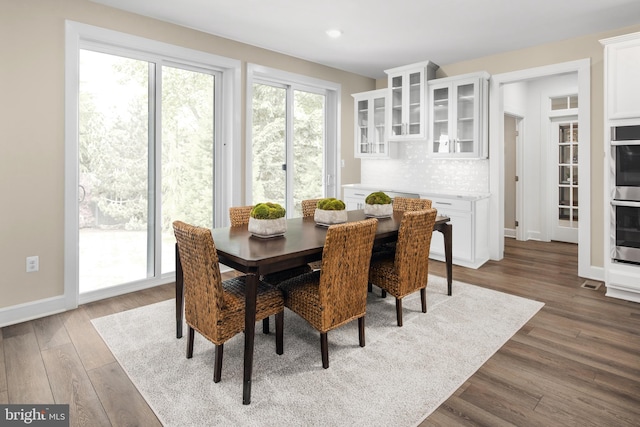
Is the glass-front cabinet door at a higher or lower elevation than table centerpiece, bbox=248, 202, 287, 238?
higher

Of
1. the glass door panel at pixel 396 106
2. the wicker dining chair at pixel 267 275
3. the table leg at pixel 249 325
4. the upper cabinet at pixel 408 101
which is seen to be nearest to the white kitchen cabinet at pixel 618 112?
the upper cabinet at pixel 408 101

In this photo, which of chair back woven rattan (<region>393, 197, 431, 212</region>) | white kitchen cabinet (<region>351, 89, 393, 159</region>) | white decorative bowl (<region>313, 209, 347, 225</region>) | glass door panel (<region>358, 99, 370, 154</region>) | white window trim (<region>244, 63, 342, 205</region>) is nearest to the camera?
white decorative bowl (<region>313, 209, 347, 225</region>)

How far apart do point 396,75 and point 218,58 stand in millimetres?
2386

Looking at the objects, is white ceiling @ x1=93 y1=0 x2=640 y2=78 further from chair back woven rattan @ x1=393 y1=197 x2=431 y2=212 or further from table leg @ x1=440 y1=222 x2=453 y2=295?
table leg @ x1=440 y1=222 x2=453 y2=295

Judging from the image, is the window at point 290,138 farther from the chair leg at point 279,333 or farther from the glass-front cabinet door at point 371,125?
the chair leg at point 279,333

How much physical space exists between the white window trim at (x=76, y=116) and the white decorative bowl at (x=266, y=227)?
1814mm

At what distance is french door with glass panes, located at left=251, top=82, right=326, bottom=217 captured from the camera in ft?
15.7

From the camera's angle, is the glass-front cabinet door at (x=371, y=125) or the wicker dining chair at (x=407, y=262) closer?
the wicker dining chair at (x=407, y=262)

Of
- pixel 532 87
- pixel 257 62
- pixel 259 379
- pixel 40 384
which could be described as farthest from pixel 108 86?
pixel 532 87

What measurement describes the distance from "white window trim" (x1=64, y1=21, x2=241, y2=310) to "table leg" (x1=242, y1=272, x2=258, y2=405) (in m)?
2.16

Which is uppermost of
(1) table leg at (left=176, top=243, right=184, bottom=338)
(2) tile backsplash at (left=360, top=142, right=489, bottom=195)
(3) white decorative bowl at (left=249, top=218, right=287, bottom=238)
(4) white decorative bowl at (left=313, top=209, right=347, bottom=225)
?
(2) tile backsplash at (left=360, top=142, right=489, bottom=195)

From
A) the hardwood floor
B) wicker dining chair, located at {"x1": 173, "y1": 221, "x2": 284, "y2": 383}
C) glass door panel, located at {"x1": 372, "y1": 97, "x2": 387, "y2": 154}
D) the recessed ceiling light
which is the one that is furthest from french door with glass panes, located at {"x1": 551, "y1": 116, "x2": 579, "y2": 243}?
wicker dining chair, located at {"x1": 173, "y1": 221, "x2": 284, "y2": 383}

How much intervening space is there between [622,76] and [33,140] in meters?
4.92

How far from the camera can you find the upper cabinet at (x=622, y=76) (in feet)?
10.7
